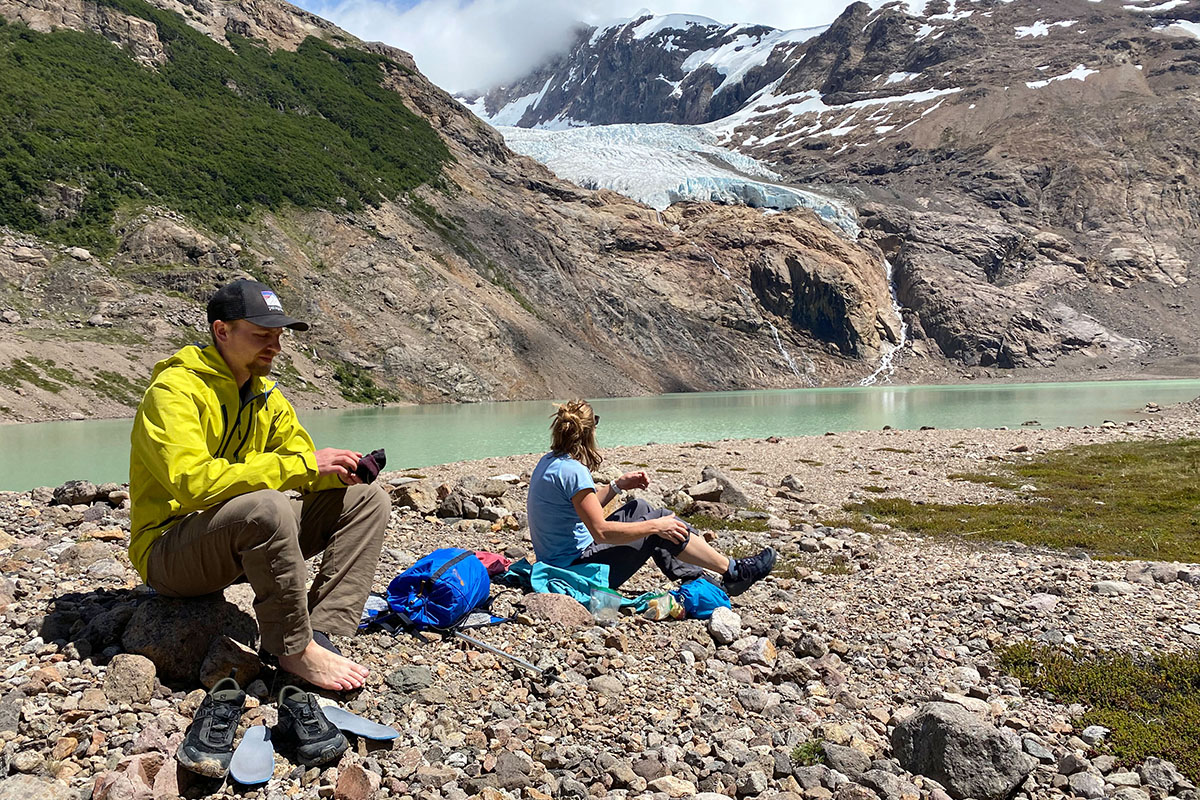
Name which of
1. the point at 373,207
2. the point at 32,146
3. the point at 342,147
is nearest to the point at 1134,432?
the point at 373,207

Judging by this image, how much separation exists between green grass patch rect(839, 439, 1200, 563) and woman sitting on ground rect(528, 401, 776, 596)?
584 centimetres

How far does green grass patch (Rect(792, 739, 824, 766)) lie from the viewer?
13.0 ft

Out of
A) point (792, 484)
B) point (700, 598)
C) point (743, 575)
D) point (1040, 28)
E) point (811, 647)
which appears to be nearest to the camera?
point (811, 647)

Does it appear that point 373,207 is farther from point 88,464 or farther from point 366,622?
point 366,622

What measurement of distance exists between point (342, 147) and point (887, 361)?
81691 millimetres

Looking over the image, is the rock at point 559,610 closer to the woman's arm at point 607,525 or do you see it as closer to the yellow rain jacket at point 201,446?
the woman's arm at point 607,525

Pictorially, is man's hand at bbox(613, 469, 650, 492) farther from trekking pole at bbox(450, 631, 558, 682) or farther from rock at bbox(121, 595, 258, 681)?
rock at bbox(121, 595, 258, 681)

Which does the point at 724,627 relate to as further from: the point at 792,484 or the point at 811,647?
the point at 792,484

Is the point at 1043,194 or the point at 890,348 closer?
the point at 890,348

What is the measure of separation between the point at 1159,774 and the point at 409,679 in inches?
163

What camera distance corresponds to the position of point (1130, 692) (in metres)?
4.55

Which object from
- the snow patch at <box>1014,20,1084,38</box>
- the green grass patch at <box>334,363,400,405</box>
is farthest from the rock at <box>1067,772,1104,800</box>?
the snow patch at <box>1014,20,1084,38</box>

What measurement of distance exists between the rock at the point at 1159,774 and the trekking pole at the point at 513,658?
3.27 m

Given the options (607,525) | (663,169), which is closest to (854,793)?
(607,525)
